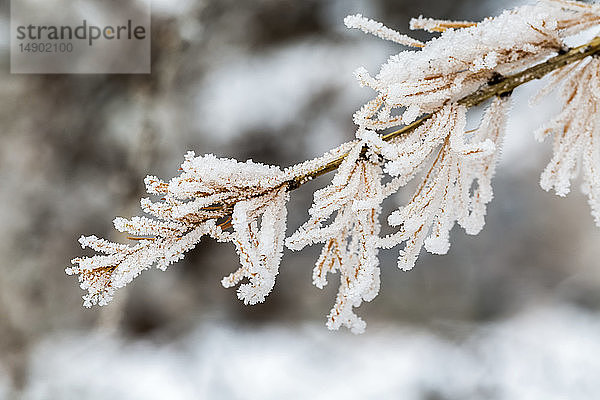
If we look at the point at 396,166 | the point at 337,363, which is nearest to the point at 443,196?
the point at 396,166

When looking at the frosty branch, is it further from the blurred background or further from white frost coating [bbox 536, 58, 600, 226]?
the blurred background

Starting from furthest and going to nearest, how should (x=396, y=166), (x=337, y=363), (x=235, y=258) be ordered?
(x=235, y=258) → (x=337, y=363) → (x=396, y=166)

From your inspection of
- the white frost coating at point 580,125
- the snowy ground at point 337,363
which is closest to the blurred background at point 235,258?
the snowy ground at point 337,363

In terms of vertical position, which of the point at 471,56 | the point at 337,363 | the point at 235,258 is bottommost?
the point at 337,363

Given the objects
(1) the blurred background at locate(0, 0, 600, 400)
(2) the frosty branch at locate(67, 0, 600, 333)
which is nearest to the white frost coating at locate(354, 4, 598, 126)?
(2) the frosty branch at locate(67, 0, 600, 333)

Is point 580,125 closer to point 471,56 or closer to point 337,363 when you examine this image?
point 471,56

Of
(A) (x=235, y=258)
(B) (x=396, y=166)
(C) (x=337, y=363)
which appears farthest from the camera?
(A) (x=235, y=258)

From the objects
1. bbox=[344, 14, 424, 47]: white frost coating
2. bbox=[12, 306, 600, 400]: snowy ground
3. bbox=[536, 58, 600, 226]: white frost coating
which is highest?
bbox=[344, 14, 424, 47]: white frost coating

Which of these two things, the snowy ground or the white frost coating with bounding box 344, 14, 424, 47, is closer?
the white frost coating with bounding box 344, 14, 424, 47
